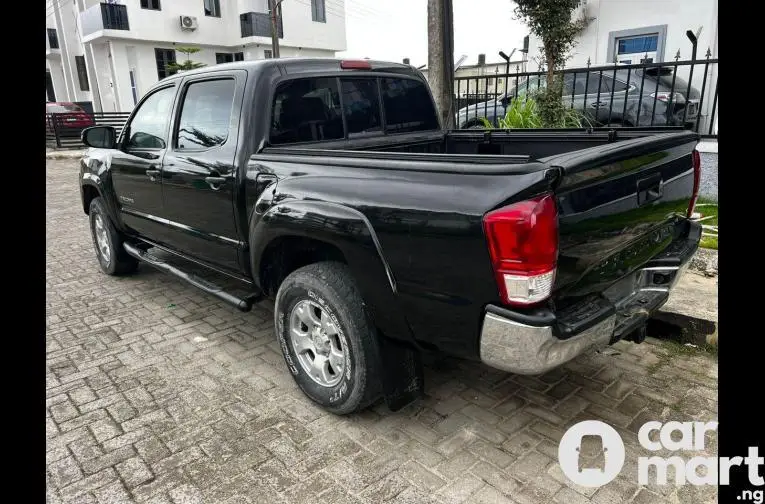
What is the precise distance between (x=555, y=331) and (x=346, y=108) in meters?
2.24

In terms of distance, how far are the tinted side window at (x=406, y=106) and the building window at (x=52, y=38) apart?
109ft

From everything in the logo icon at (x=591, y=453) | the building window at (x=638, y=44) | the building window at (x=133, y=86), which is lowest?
the logo icon at (x=591, y=453)

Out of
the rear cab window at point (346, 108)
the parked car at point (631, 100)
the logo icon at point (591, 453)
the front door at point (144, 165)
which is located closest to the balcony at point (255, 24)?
the parked car at point (631, 100)

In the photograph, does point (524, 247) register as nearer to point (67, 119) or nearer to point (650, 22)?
point (650, 22)

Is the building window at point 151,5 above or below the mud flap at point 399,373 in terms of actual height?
above

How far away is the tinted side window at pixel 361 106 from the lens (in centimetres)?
363

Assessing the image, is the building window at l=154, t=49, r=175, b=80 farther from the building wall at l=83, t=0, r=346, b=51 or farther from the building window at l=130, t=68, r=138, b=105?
the building window at l=130, t=68, r=138, b=105

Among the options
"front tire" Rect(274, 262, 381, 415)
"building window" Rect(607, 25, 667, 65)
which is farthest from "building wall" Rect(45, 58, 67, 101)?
"front tire" Rect(274, 262, 381, 415)

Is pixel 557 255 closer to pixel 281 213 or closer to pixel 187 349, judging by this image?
pixel 281 213

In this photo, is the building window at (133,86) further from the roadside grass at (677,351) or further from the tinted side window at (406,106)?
the roadside grass at (677,351)

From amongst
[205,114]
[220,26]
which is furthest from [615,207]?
[220,26]

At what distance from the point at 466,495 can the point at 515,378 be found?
1.09 meters

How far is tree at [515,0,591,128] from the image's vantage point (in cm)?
671

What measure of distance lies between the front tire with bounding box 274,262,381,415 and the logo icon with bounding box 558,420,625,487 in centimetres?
97
